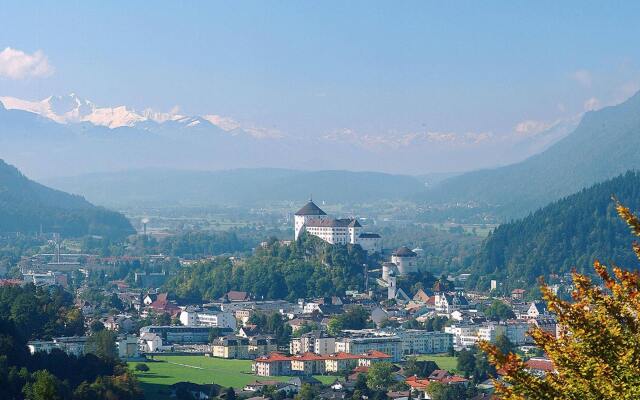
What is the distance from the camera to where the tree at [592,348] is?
9.58 metres

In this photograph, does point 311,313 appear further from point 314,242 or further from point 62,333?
point 62,333

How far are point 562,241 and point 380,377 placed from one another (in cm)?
4986

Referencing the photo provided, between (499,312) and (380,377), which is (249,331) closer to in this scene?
(499,312)

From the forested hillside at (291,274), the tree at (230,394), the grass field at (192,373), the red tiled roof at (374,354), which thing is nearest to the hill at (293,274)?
the forested hillside at (291,274)

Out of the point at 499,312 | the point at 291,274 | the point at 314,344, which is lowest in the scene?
the point at 314,344

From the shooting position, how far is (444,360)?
172ft

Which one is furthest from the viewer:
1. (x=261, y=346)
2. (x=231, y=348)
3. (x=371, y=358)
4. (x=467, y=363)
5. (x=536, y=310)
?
(x=536, y=310)

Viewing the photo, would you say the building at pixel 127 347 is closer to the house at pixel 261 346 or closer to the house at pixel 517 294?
the house at pixel 261 346

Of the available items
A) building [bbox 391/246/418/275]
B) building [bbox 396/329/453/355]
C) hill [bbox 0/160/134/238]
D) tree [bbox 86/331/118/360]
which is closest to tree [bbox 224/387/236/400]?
tree [bbox 86/331/118/360]

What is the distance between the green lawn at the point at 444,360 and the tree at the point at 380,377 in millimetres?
3442

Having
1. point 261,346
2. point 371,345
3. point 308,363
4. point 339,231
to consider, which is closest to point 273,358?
point 308,363

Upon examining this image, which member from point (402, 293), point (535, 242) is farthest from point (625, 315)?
point (535, 242)

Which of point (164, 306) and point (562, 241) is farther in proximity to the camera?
point (562, 241)

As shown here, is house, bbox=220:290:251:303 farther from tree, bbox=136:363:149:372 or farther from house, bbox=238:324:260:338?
tree, bbox=136:363:149:372
